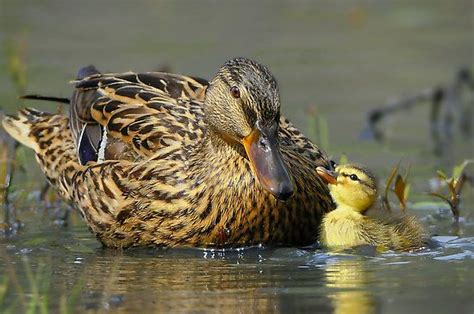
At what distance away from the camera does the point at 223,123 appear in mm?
7188

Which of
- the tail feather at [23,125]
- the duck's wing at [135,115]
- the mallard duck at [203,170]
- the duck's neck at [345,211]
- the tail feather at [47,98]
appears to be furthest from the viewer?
the tail feather at [23,125]

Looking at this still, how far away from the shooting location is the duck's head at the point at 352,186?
7285 mm

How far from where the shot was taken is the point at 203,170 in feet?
24.2

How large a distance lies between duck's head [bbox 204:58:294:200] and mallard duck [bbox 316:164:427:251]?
1.72 feet

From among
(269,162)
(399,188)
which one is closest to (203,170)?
(269,162)

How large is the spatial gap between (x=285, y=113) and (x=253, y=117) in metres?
4.43

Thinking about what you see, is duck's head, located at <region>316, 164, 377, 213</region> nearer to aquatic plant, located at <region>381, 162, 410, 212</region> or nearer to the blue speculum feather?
aquatic plant, located at <region>381, 162, 410, 212</region>

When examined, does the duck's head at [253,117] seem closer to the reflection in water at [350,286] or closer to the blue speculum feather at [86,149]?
the reflection in water at [350,286]

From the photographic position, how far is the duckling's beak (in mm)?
6754

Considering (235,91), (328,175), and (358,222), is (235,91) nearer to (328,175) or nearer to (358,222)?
(328,175)

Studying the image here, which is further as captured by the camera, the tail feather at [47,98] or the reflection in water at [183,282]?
the tail feather at [47,98]

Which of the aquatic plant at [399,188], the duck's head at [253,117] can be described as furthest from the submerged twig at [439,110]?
the duck's head at [253,117]

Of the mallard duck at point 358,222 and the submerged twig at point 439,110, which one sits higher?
the submerged twig at point 439,110

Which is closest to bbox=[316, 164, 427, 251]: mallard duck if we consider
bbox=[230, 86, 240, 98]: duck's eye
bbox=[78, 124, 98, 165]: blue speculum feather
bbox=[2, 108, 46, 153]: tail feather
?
bbox=[230, 86, 240, 98]: duck's eye
